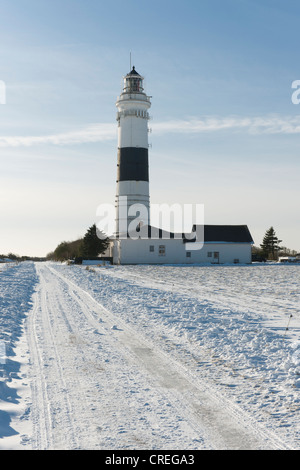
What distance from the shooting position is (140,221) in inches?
2160

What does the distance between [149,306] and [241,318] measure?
3631 mm

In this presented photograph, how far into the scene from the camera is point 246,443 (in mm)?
4746

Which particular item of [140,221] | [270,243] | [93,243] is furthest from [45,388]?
[270,243]

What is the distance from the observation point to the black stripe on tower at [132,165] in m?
54.5

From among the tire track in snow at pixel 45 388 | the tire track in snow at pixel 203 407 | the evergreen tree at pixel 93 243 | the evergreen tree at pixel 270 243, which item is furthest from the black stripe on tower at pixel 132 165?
the tire track in snow at pixel 203 407

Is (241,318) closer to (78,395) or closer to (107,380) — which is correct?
(107,380)

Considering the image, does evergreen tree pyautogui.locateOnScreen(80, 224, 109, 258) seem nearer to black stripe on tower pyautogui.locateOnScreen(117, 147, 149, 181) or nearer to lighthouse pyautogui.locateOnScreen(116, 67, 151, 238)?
lighthouse pyautogui.locateOnScreen(116, 67, 151, 238)

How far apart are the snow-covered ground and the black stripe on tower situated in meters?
41.4

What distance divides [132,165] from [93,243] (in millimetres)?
12868

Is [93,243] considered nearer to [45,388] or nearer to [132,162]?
[132,162]

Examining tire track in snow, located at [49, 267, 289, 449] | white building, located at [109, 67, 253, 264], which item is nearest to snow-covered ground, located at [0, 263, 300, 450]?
tire track in snow, located at [49, 267, 289, 449]

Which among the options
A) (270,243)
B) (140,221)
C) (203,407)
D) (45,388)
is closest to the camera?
(203,407)

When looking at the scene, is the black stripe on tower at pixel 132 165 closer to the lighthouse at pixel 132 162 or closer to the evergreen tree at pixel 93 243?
the lighthouse at pixel 132 162
